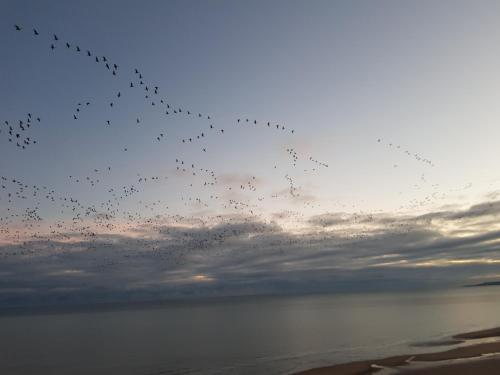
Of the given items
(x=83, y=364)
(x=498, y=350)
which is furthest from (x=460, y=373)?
(x=83, y=364)

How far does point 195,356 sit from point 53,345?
46.0 m

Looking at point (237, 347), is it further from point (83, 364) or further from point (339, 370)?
point (339, 370)

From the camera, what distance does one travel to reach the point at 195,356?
6738cm

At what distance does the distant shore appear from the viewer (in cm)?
4525

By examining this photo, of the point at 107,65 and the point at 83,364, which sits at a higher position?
the point at 107,65

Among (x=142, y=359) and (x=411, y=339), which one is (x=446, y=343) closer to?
(x=411, y=339)

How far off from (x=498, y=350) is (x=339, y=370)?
72.1 ft

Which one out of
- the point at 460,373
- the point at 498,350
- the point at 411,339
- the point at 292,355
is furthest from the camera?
the point at 411,339

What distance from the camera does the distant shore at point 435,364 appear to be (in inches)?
1782

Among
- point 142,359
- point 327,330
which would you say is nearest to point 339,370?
point 142,359

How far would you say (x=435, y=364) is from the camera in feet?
162

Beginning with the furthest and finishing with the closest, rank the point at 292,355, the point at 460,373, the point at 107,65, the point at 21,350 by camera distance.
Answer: the point at 21,350
the point at 292,355
the point at 460,373
the point at 107,65

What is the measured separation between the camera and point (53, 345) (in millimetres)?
96438

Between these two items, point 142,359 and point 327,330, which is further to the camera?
point 327,330
